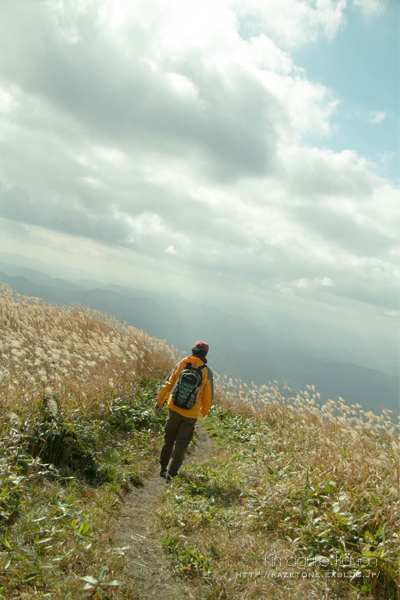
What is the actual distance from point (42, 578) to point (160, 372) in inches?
362

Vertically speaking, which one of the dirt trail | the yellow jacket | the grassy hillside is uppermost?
the yellow jacket

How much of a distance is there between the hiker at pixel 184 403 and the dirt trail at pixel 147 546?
542 millimetres

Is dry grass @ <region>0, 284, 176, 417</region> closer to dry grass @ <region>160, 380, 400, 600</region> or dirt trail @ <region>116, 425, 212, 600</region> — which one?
dirt trail @ <region>116, 425, 212, 600</region>

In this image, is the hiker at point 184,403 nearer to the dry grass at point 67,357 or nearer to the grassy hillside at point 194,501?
the grassy hillside at point 194,501

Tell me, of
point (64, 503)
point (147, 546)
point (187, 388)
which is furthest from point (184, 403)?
point (64, 503)

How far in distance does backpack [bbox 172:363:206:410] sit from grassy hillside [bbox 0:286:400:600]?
1441mm

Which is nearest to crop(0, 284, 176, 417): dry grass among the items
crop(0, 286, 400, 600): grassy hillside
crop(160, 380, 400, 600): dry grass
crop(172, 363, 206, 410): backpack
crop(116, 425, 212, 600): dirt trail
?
crop(0, 286, 400, 600): grassy hillside

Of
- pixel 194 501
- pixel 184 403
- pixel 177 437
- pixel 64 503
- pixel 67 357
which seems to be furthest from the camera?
pixel 67 357

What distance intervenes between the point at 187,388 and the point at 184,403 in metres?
0.30

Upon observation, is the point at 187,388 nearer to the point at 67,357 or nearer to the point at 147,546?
the point at 147,546

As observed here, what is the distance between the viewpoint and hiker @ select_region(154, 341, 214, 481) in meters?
6.20

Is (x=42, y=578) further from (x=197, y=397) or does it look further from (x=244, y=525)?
(x=197, y=397)

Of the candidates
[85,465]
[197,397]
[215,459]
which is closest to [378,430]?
[215,459]

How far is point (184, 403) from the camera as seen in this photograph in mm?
6176
